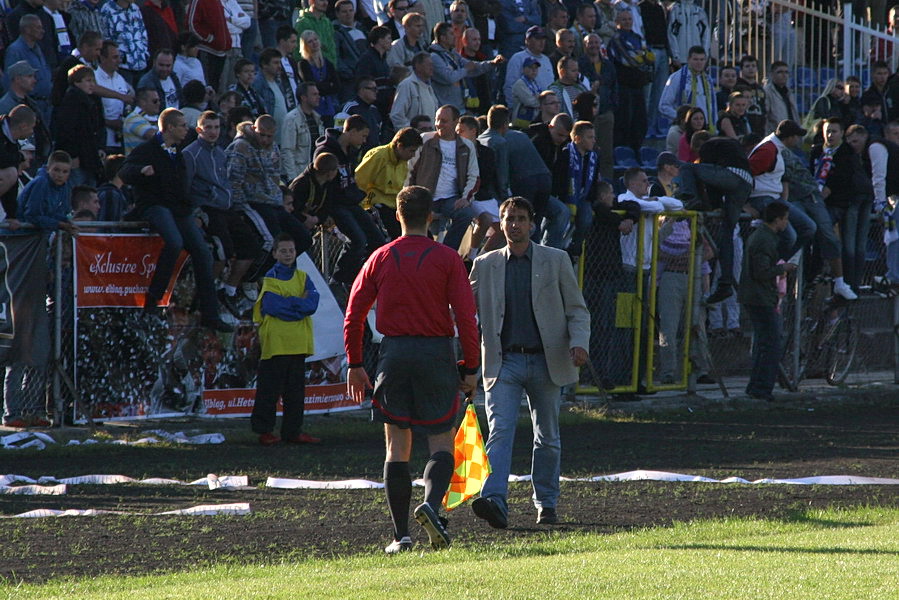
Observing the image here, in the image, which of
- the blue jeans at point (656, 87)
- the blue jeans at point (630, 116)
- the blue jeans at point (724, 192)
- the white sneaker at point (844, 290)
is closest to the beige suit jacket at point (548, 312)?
the blue jeans at point (724, 192)

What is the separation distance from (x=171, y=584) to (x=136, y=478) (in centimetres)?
432

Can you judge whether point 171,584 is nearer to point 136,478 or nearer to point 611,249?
point 136,478

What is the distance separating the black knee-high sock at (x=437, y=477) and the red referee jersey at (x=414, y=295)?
1.88ft

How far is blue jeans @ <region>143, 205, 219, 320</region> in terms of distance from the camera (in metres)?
14.0

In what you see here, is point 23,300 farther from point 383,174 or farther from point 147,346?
point 383,174

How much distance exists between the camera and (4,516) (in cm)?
984

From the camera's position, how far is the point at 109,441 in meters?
13.7

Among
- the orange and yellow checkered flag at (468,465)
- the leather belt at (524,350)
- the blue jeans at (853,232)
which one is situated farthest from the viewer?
the blue jeans at (853,232)

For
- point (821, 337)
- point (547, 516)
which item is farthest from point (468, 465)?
point (821, 337)

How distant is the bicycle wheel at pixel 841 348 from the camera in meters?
19.5

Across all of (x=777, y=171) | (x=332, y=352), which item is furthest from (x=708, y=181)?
(x=332, y=352)

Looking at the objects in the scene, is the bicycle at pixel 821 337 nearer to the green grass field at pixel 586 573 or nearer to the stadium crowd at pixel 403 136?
the stadium crowd at pixel 403 136

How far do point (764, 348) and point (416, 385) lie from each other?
10.2m

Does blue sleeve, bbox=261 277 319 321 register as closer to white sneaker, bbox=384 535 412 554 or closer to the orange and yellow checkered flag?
the orange and yellow checkered flag
